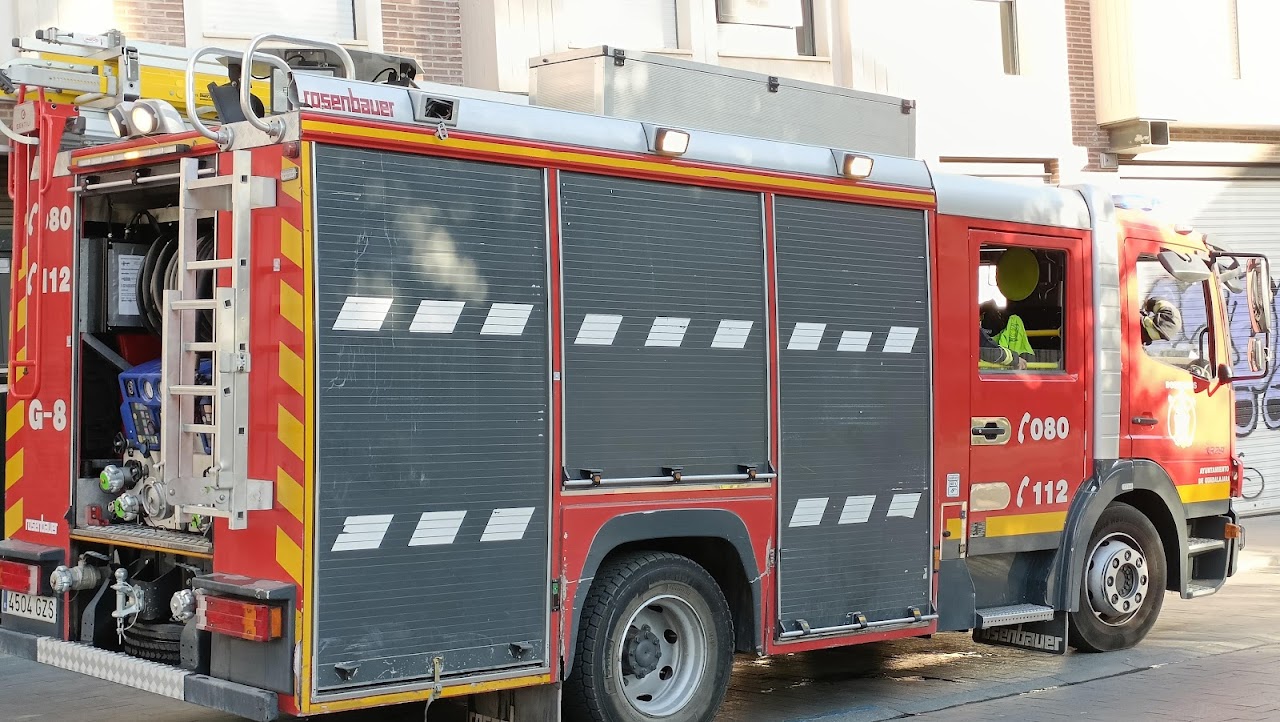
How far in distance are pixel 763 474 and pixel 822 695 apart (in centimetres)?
171

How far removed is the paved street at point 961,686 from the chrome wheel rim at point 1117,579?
28 centimetres

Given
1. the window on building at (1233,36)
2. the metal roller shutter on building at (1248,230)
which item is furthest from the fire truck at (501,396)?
the window on building at (1233,36)

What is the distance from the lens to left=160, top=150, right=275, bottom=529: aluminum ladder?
580 centimetres

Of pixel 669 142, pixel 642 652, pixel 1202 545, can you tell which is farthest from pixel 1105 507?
pixel 669 142

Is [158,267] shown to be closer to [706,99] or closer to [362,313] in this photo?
[362,313]

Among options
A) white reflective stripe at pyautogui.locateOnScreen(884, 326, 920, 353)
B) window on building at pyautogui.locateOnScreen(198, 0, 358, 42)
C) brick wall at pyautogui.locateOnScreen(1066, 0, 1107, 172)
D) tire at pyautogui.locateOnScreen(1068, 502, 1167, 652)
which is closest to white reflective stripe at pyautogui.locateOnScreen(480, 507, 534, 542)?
white reflective stripe at pyautogui.locateOnScreen(884, 326, 920, 353)

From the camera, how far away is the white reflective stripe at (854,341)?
7.65 m

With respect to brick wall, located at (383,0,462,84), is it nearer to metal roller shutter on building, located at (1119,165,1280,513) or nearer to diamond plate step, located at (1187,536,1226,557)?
diamond plate step, located at (1187,536,1226,557)

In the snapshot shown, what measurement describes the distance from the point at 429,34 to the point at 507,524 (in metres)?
8.03

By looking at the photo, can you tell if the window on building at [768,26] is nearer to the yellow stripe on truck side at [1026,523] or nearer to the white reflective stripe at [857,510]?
the yellow stripe on truck side at [1026,523]

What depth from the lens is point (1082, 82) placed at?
57.8 feet

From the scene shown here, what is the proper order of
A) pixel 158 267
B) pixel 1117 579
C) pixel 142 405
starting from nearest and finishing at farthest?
pixel 142 405 < pixel 158 267 < pixel 1117 579

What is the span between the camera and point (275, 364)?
227 inches

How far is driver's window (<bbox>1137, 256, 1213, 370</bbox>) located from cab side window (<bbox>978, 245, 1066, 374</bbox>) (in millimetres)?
707
